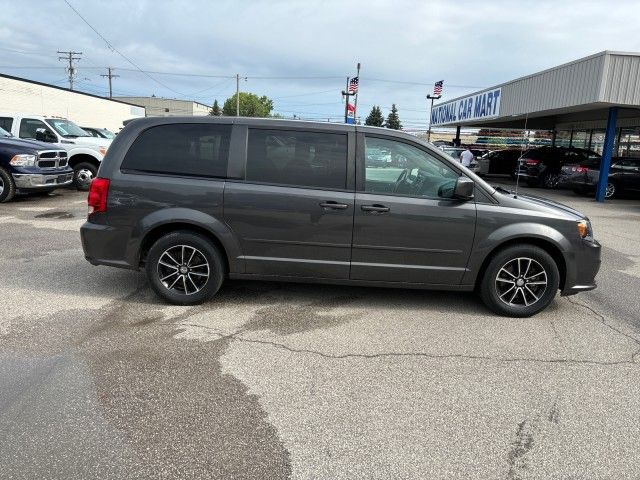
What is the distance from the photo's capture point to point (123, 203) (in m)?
4.92

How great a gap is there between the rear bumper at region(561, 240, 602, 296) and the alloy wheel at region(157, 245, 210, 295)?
141 inches

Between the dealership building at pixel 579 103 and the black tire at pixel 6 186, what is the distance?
10.6 metres

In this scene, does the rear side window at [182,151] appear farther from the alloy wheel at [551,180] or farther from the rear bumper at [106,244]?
the alloy wheel at [551,180]

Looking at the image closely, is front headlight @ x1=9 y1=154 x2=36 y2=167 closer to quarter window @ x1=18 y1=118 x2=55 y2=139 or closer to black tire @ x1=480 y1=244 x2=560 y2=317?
quarter window @ x1=18 y1=118 x2=55 y2=139

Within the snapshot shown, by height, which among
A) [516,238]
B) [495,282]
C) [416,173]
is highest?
[416,173]

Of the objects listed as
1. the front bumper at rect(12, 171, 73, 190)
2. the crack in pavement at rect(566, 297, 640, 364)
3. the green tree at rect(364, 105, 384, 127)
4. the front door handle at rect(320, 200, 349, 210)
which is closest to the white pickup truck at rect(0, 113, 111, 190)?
the front bumper at rect(12, 171, 73, 190)

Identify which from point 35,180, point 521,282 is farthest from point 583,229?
point 35,180

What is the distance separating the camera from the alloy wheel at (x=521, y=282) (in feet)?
16.3

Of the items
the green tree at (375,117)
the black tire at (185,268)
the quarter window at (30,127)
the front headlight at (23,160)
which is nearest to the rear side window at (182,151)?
the black tire at (185,268)

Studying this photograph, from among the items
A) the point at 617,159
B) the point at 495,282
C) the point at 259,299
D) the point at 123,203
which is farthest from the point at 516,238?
the point at 617,159

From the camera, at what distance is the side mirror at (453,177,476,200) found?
4.67 meters

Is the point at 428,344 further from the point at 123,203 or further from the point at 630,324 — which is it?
the point at 123,203

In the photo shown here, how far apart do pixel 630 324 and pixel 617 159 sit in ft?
49.6

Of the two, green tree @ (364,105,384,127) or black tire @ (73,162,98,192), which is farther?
green tree @ (364,105,384,127)
